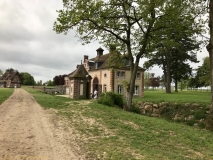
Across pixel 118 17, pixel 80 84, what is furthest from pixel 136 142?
pixel 80 84

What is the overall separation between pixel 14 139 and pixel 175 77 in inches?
1702

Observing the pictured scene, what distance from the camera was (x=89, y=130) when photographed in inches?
350

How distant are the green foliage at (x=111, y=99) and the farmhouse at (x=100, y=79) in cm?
825

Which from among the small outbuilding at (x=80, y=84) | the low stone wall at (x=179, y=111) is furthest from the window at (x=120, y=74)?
the low stone wall at (x=179, y=111)

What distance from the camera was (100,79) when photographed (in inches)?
1510

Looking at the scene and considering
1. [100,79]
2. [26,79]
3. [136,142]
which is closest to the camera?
[136,142]

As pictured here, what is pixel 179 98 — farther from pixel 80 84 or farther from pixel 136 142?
pixel 136 142

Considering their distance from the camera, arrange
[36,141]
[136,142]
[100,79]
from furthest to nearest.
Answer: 1. [100,79]
2. [136,142]
3. [36,141]

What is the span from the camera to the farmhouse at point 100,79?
1097 inches

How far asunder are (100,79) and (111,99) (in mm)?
18860

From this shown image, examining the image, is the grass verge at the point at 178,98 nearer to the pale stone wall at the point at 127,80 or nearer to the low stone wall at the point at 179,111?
the low stone wall at the point at 179,111

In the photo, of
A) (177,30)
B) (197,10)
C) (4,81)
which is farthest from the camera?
(4,81)

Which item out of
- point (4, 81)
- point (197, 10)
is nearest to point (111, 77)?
point (197, 10)

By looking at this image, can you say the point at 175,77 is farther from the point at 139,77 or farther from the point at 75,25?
the point at 75,25
